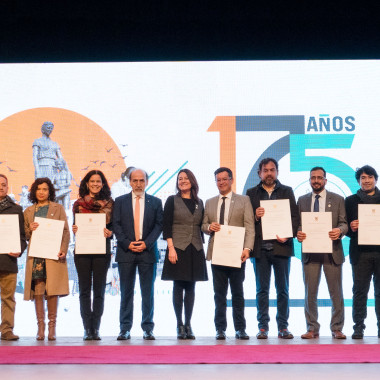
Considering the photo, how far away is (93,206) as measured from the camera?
4992mm

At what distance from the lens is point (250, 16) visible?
5906 millimetres

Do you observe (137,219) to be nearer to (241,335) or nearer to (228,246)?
(228,246)

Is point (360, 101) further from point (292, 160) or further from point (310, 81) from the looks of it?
point (292, 160)

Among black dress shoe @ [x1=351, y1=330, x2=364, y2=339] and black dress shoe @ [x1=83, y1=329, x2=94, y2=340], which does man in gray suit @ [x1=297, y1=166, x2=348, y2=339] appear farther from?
black dress shoe @ [x1=83, y1=329, x2=94, y2=340]

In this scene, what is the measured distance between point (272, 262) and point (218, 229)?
533 mm

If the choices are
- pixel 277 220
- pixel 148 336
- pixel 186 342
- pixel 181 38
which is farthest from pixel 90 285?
pixel 181 38

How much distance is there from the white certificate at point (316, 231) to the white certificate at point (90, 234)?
65.5 inches

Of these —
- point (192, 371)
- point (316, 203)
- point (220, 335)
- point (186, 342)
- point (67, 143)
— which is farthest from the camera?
point (67, 143)

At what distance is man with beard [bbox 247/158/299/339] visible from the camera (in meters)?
4.90

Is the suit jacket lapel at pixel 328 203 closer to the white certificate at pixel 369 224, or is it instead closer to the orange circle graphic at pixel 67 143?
the white certificate at pixel 369 224

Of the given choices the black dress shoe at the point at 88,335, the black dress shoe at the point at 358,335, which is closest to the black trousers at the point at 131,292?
the black dress shoe at the point at 88,335

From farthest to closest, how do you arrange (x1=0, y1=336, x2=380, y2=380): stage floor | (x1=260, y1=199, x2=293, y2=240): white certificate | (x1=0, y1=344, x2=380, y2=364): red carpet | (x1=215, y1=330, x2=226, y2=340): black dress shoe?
(x1=260, y1=199, x2=293, y2=240): white certificate → (x1=215, y1=330, x2=226, y2=340): black dress shoe → (x1=0, y1=344, x2=380, y2=364): red carpet → (x1=0, y1=336, x2=380, y2=380): stage floor

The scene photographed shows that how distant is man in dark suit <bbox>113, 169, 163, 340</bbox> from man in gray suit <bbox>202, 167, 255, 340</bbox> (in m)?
0.45

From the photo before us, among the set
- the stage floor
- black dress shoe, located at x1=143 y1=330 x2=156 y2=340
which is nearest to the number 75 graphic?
black dress shoe, located at x1=143 y1=330 x2=156 y2=340
